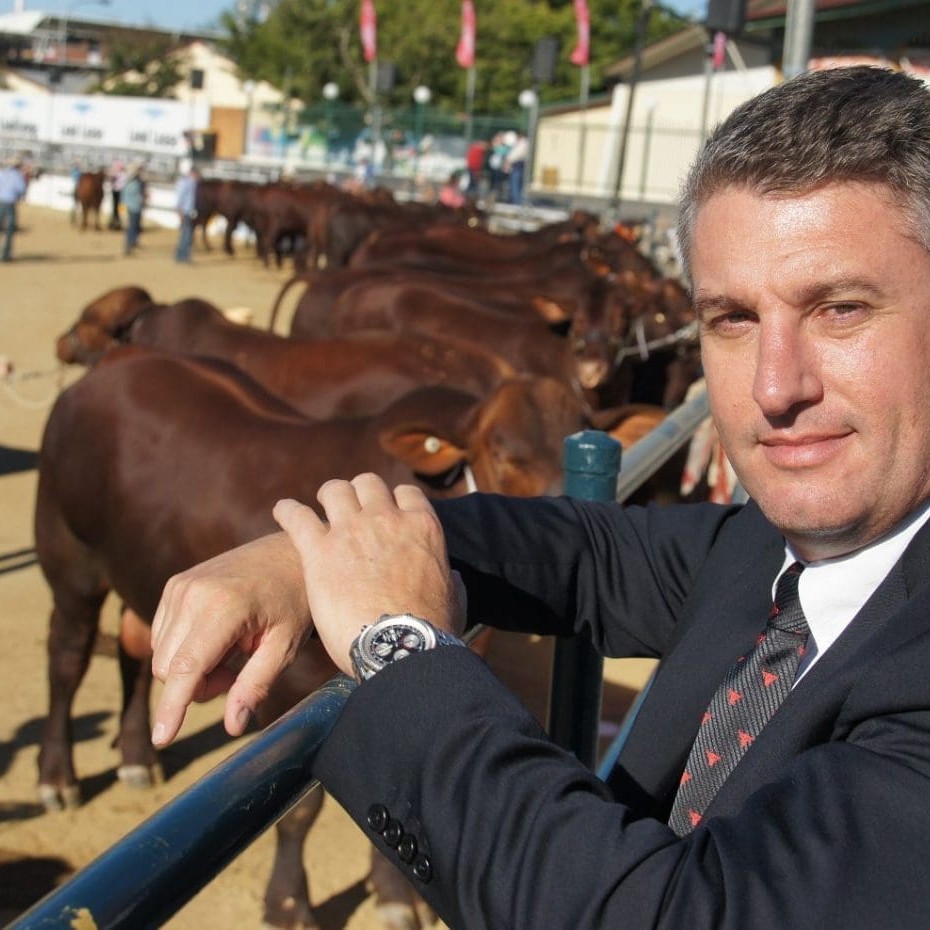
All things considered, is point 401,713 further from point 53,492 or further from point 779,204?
point 53,492

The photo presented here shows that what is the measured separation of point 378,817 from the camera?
1140mm

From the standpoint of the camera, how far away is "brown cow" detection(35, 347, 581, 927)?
163 inches

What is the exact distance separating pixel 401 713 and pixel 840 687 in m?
0.39

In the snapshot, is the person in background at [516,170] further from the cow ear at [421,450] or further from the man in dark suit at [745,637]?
the man in dark suit at [745,637]

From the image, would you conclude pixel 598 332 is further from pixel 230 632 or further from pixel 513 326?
pixel 230 632

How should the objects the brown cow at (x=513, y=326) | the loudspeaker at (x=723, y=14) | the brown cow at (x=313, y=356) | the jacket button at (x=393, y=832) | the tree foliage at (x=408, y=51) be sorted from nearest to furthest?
1. the jacket button at (x=393, y=832)
2. the brown cow at (x=313, y=356)
3. the brown cow at (x=513, y=326)
4. the loudspeaker at (x=723, y=14)
5. the tree foliage at (x=408, y=51)

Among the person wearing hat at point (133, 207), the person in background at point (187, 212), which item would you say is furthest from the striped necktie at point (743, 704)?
the person wearing hat at point (133, 207)

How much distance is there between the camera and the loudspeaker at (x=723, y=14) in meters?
10.0

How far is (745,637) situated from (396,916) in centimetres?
288

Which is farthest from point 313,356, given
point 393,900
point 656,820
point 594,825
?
point 594,825

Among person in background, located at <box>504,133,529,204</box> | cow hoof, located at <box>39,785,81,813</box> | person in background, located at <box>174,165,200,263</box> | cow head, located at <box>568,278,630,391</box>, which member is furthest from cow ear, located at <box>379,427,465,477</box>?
person in background, located at <box>504,133,529,204</box>

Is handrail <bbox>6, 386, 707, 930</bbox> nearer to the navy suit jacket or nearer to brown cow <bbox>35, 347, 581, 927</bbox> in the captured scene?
the navy suit jacket

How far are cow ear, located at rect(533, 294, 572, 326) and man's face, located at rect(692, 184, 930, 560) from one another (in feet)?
25.7

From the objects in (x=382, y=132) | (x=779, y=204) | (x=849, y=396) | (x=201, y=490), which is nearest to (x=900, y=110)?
(x=779, y=204)
